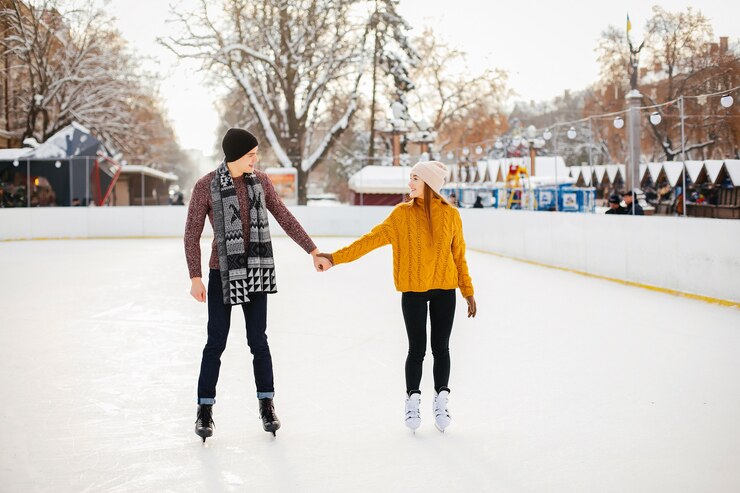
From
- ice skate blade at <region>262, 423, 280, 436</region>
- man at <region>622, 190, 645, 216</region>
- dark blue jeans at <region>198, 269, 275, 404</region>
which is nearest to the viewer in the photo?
dark blue jeans at <region>198, 269, 275, 404</region>

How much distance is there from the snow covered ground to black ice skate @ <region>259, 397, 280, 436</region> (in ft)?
0.25

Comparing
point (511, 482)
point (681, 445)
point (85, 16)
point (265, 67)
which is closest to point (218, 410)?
point (511, 482)

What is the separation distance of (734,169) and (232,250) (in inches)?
306

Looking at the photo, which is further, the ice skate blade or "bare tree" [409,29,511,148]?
"bare tree" [409,29,511,148]

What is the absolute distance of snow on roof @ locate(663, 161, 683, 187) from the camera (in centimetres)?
1061

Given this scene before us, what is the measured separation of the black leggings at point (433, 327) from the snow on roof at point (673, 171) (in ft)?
24.0

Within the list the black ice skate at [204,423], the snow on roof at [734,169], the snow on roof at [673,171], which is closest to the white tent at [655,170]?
the snow on roof at [673,171]

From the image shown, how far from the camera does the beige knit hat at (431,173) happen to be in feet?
12.7

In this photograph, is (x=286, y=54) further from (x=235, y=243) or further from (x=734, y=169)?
(x=235, y=243)

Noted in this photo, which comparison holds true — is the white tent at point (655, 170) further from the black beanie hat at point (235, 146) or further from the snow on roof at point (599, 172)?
the black beanie hat at point (235, 146)

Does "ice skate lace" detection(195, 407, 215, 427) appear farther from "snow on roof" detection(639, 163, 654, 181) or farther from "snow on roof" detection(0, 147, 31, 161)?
"snow on roof" detection(0, 147, 31, 161)

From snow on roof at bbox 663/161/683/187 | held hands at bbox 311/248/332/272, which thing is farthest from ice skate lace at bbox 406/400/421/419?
snow on roof at bbox 663/161/683/187

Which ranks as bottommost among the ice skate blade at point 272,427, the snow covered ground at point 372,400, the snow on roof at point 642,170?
the snow covered ground at point 372,400

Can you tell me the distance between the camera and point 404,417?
432 centimetres
